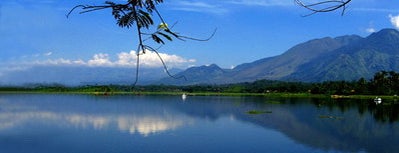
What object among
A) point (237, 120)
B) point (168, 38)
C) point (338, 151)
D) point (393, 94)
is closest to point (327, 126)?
point (237, 120)

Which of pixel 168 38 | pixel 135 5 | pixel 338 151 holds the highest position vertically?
pixel 135 5

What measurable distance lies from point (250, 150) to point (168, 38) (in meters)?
32.8

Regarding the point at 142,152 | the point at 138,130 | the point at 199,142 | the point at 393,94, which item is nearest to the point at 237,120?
the point at 138,130

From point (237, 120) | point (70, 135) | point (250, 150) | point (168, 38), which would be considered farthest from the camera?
point (237, 120)

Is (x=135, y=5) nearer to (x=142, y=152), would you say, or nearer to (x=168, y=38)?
(x=168, y=38)

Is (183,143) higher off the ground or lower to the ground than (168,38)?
lower

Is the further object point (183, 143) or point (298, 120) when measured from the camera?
point (298, 120)

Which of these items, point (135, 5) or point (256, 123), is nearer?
point (135, 5)

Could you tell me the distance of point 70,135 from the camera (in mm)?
43562

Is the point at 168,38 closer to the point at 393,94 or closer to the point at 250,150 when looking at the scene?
the point at 250,150

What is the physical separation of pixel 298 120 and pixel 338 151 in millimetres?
24471

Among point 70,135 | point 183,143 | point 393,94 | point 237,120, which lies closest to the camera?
point 183,143

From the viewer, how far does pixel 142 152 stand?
32.1m

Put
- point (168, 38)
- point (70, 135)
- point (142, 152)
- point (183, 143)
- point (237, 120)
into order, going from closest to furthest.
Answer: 1. point (168, 38)
2. point (142, 152)
3. point (183, 143)
4. point (70, 135)
5. point (237, 120)
